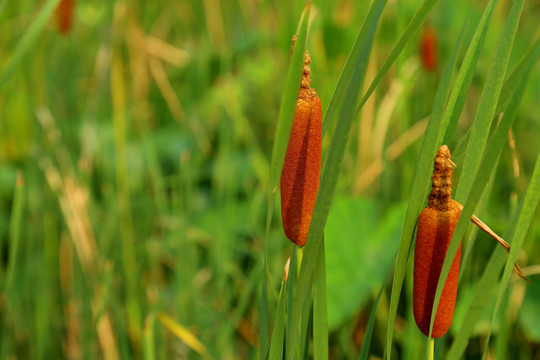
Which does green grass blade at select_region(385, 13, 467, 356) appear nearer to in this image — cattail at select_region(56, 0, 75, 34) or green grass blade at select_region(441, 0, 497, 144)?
green grass blade at select_region(441, 0, 497, 144)

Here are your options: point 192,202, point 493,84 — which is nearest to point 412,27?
point 493,84

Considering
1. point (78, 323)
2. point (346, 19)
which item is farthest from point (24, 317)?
point (346, 19)

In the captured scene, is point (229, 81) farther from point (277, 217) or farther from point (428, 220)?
point (428, 220)

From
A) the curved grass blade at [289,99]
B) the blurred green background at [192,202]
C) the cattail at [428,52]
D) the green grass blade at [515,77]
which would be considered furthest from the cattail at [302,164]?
the cattail at [428,52]

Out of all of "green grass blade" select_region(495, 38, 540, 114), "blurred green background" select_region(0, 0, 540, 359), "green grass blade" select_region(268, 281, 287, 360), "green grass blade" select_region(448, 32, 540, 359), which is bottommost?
"blurred green background" select_region(0, 0, 540, 359)

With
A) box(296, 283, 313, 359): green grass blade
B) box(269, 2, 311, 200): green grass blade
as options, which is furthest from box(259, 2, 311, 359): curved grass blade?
box(296, 283, 313, 359): green grass blade
